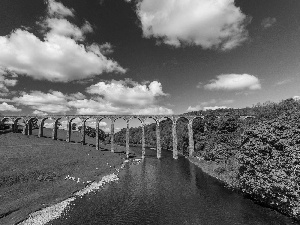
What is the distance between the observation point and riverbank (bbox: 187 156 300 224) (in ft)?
103

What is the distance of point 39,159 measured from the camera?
53594mm

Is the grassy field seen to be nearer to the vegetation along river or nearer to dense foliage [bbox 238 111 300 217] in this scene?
the vegetation along river

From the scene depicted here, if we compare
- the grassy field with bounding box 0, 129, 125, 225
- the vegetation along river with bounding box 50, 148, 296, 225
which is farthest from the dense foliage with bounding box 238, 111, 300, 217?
the grassy field with bounding box 0, 129, 125, 225

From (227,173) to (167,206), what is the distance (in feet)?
69.1

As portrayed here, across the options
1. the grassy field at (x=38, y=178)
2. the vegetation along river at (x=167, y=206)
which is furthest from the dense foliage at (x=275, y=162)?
the grassy field at (x=38, y=178)

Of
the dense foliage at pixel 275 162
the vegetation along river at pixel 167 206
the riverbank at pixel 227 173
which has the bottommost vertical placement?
the vegetation along river at pixel 167 206

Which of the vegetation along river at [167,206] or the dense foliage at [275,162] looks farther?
the vegetation along river at [167,206]

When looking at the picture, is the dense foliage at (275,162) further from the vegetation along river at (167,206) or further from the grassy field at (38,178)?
the grassy field at (38,178)

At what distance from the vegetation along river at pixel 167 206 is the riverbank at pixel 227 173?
1.10 meters

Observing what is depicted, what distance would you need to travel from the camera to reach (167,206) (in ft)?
103

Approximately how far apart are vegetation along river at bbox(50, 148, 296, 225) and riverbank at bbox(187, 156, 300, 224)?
1100 mm

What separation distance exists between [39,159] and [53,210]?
28743 mm

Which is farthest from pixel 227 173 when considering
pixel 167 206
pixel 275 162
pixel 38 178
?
pixel 38 178

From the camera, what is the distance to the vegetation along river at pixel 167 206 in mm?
26172
